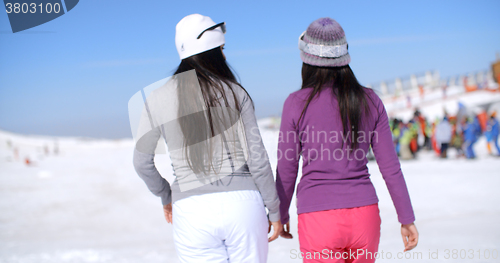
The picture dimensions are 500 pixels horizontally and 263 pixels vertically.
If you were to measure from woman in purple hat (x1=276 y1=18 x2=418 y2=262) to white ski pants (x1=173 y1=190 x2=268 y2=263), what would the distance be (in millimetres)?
266

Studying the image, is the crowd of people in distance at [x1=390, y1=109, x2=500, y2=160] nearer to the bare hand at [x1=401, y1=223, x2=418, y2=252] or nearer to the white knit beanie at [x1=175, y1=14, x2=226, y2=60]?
the bare hand at [x1=401, y1=223, x2=418, y2=252]

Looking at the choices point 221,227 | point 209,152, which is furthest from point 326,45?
point 221,227

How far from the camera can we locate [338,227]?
1741 mm

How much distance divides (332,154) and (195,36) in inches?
35.4

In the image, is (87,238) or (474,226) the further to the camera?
(87,238)

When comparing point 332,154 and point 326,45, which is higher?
point 326,45

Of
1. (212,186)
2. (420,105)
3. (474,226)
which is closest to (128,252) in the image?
(212,186)

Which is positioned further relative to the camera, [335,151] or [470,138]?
[470,138]

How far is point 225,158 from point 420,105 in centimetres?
2226

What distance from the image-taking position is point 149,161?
73.2 inches

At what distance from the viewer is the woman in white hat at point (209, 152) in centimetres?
170

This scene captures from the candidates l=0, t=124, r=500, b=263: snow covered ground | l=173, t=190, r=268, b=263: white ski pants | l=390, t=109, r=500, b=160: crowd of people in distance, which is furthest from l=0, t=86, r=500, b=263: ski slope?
l=173, t=190, r=268, b=263: white ski pants

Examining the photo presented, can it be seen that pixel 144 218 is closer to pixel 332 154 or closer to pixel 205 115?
pixel 205 115

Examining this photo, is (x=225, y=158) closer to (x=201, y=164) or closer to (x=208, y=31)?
(x=201, y=164)
